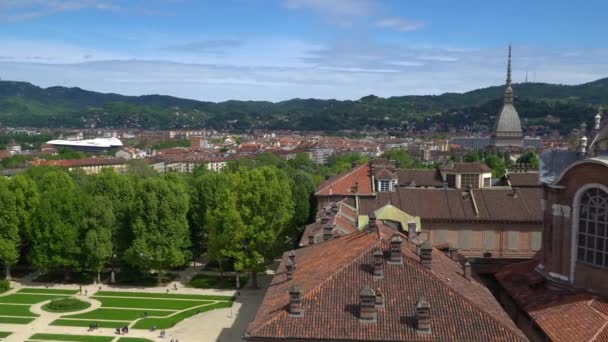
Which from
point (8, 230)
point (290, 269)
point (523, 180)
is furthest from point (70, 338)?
point (523, 180)

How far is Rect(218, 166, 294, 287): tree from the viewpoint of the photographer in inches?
2562

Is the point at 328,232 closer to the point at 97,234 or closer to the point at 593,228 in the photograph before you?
the point at 593,228

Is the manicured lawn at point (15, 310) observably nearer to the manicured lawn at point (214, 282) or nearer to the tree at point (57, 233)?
the tree at point (57, 233)

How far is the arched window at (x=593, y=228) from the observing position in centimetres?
3584

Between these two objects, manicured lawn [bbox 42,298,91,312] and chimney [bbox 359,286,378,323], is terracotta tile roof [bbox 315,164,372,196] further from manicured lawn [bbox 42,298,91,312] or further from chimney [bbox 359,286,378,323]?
chimney [bbox 359,286,378,323]

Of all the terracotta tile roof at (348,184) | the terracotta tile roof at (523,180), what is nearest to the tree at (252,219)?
the terracotta tile roof at (348,184)

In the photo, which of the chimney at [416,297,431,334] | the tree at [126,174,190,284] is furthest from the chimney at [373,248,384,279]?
the tree at [126,174,190,284]

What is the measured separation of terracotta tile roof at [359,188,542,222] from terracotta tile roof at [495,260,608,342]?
791 inches

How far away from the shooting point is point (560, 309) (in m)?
34.8

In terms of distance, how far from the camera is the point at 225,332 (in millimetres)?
52250

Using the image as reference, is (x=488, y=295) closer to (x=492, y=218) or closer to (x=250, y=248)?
(x=492, y=218)

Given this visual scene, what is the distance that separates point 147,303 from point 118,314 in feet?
13.8

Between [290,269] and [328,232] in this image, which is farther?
[328,232]

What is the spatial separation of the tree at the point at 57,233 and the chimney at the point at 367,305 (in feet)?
158
